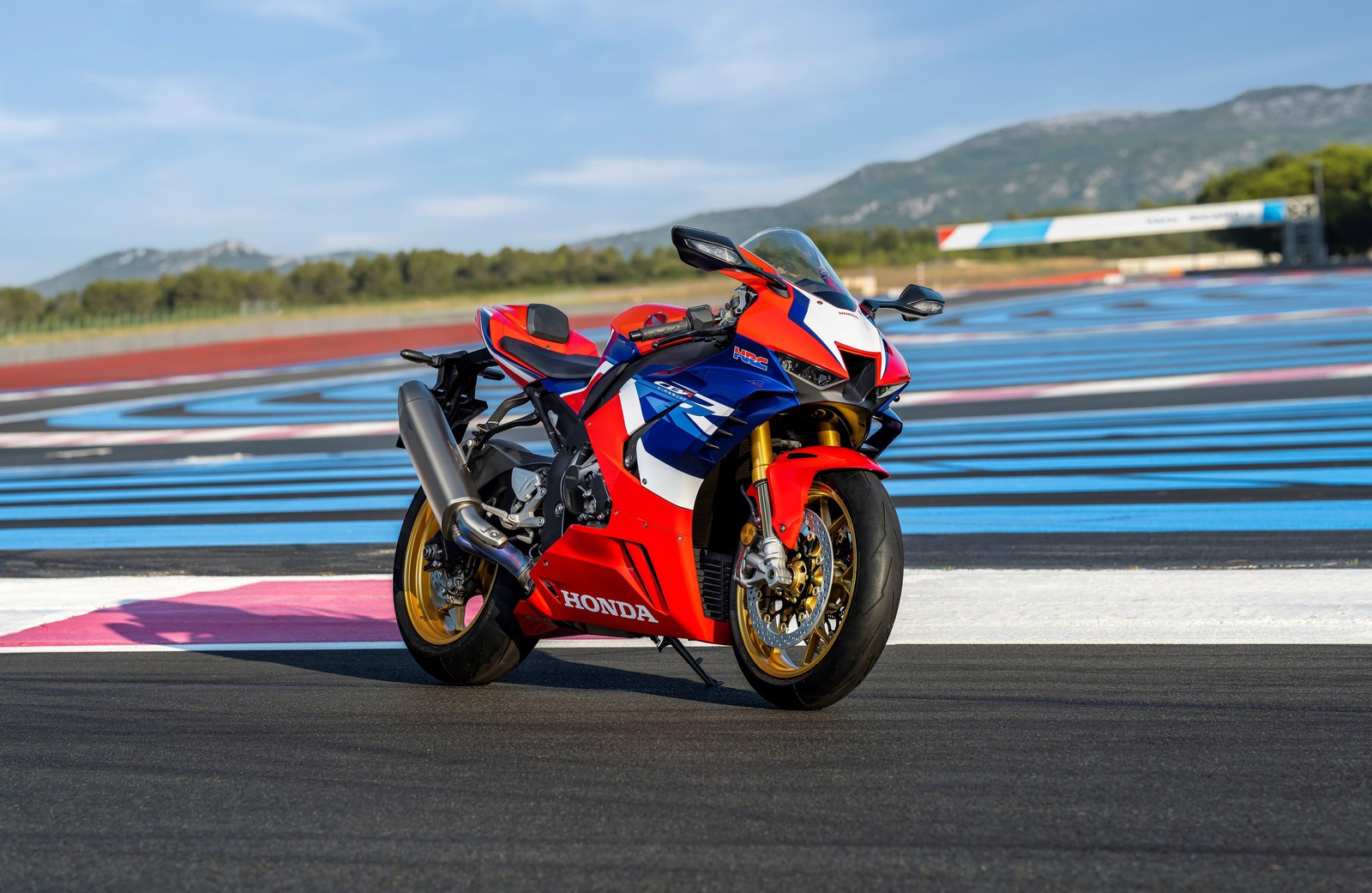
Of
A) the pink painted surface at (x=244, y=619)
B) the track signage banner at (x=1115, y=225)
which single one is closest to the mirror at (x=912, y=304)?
the pink painted surface at (x=244, y=619)

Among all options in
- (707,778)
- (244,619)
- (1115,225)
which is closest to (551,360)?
(707,778)

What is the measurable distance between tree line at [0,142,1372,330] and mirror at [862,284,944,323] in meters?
82.1

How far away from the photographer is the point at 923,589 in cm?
680

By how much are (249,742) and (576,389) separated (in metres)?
1.59

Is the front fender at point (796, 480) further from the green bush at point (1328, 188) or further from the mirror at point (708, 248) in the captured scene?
the green bush at point (1328, 188)

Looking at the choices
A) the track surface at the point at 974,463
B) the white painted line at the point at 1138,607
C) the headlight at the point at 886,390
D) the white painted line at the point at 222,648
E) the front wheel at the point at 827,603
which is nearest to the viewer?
the front wheel at the point at 827,603

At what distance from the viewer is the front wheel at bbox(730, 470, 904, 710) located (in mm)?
4141

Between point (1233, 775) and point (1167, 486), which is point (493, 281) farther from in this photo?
point (1233, 775)

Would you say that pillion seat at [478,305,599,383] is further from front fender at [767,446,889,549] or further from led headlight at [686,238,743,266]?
front fender at [767,446,889,549]

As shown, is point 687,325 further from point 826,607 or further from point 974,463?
point 974,463

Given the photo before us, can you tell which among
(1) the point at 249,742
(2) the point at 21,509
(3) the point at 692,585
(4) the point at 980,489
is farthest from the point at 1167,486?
(2) the point at 21,509

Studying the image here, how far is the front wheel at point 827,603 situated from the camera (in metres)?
4.14

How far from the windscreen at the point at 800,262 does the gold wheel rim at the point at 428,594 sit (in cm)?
157

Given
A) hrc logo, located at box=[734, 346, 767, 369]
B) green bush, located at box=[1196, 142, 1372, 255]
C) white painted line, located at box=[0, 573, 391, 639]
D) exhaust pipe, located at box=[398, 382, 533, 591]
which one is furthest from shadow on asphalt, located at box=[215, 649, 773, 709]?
green bush, located at box=[1196, 142, 1372, 255]
